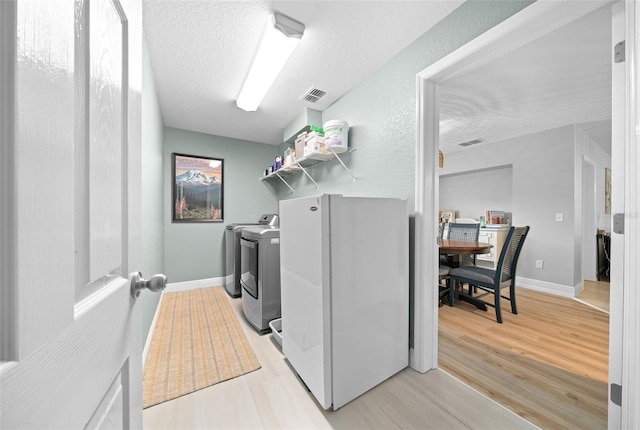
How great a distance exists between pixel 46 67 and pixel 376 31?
6.16ft

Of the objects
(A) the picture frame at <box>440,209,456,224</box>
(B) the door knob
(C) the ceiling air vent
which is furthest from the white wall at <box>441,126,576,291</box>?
(B) the door knob

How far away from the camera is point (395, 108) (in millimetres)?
1844

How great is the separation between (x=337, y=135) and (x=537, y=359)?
2376 millimetres

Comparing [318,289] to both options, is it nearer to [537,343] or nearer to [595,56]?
[537,343]

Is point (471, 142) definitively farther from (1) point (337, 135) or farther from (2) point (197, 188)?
(2) point (197, 188)

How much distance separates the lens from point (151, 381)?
1.50m

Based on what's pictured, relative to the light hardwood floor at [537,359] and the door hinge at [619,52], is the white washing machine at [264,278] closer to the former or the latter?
the light hardwood floor at [537,359]

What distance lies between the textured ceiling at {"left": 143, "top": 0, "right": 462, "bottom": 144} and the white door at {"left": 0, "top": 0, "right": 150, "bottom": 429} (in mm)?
1225

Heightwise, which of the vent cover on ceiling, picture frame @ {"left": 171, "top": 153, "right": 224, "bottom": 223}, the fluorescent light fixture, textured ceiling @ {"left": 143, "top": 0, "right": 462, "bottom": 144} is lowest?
picture frame @ {"left": 171, "top": 153, "right": 224, "bottom": 223}

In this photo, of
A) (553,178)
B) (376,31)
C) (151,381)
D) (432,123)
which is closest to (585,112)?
(553,178)

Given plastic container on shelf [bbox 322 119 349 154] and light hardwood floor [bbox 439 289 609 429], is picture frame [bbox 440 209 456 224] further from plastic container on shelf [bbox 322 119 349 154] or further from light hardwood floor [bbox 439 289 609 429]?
plastic container on shelf [bbox 322 119 349 154]

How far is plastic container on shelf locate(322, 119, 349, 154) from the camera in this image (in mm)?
2215

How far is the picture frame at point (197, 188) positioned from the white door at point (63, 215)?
320 centimetres

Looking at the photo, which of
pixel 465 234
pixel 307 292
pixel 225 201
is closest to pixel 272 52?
pixel 307 292
